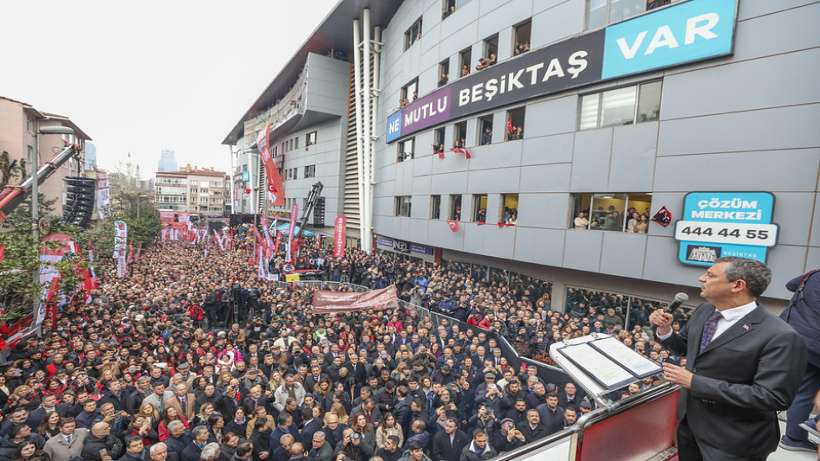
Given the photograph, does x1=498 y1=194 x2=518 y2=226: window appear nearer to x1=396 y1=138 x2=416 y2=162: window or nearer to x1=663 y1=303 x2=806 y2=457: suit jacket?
x1=396 y1=138 x2=416 y2=162: window

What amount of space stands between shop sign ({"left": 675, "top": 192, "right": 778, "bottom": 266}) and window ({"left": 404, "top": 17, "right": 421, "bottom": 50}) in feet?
60.8

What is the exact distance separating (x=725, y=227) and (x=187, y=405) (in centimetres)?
1423

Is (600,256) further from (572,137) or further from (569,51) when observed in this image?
(569,51)

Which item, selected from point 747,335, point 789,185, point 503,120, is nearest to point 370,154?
point 503,120

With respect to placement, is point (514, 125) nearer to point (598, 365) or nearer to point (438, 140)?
point (438, 140)

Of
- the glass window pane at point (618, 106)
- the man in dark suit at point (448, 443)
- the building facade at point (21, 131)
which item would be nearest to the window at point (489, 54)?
the glass window pane at point (618, 106)

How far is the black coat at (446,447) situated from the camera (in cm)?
675

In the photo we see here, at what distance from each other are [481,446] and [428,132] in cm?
1824

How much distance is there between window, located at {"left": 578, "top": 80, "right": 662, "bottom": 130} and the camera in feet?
41.0

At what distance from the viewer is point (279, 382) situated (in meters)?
8.61

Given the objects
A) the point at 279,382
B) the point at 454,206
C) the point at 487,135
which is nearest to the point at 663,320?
the point at 279,382

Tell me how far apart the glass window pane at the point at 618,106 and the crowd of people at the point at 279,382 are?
22.4 feet

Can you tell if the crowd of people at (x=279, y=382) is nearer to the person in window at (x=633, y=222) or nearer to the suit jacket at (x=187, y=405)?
the suit jacket at (x=187, y=405)

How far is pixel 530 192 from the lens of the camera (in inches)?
621
